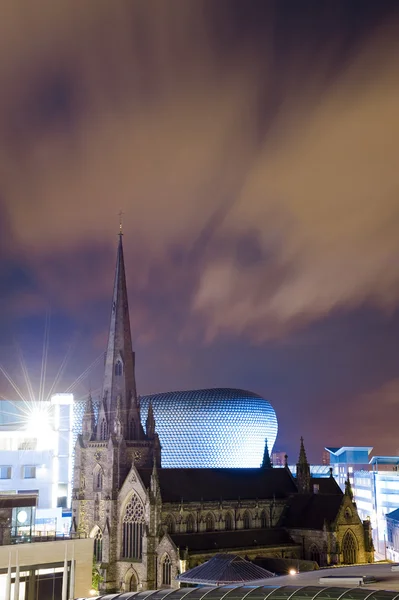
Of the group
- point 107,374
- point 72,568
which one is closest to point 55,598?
point 72,568

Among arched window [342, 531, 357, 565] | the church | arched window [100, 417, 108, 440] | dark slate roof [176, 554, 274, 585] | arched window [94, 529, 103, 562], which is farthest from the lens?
arched window [100, 417, 108, 440]

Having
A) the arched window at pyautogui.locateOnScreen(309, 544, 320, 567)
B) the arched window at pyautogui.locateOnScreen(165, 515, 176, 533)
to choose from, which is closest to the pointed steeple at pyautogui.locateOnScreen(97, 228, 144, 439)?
the arched window at pyautogui.locateOnScreen(165, 515, 176, 533)

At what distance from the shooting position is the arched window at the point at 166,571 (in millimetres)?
85188

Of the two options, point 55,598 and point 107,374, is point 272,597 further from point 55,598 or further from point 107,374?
point 107,374

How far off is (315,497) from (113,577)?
3108cm

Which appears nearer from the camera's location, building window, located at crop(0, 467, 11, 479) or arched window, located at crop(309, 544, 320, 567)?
arched window, located at crop(309, 544, 320, 567)

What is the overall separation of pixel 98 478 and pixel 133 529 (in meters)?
9.31

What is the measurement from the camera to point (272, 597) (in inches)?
1384

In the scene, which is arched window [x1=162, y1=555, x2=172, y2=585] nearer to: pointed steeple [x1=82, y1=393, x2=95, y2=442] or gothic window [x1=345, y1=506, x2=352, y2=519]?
pointed steeple [x1=82, y1=393, x2=95, y2=442]

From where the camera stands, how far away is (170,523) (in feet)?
298

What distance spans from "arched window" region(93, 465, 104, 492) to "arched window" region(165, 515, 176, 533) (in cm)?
1091

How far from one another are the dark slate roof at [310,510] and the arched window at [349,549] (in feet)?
10.4

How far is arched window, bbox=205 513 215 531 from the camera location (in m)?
95.2

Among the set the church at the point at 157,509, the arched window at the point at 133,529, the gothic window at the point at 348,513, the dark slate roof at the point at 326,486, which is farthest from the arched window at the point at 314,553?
the arched window at the point at 133,529
